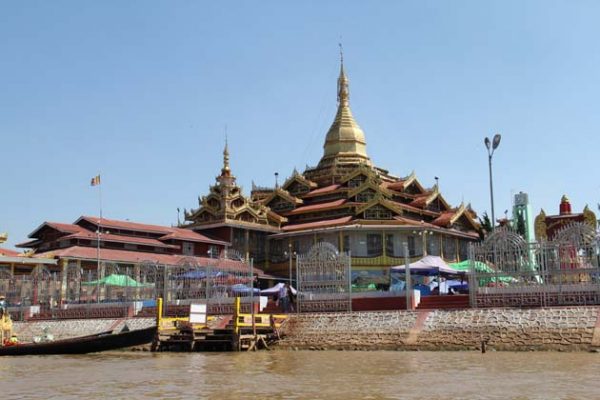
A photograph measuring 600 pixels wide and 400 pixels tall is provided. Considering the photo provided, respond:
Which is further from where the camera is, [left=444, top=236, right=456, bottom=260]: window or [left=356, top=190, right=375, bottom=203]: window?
[left=444, top=236, right=456, bottom=260]: window

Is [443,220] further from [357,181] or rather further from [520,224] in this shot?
[520,224]

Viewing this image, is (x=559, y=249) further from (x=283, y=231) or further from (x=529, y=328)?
(x=283, y=231)

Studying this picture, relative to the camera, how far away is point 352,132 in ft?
169

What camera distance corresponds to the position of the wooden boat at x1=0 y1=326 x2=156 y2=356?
1981cm

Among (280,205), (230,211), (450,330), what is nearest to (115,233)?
(230,211)

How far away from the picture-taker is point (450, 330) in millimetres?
18891

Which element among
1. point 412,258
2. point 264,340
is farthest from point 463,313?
point 412,258

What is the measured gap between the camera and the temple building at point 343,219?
40.0 m

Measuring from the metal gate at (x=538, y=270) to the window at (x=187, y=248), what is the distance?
24.3 meters

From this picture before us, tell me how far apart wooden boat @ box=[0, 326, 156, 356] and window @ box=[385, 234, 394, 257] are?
21.5m

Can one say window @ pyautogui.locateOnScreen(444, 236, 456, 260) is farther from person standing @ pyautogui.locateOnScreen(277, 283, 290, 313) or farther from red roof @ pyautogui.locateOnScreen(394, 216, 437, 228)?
person standing @ pyautogui.locateOnScreen(277, 283, 290, 313)

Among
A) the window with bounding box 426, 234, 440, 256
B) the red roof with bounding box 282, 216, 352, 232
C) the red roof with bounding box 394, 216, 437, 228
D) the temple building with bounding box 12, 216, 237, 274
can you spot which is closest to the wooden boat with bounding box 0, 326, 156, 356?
the temple building with bounding box 12, 216, 237, 274

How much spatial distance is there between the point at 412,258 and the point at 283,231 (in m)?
8.47

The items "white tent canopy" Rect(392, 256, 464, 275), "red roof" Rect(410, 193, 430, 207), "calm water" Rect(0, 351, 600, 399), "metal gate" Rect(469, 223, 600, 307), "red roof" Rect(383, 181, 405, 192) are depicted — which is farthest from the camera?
"red roof" Rect(383, 181, 405, 192)
